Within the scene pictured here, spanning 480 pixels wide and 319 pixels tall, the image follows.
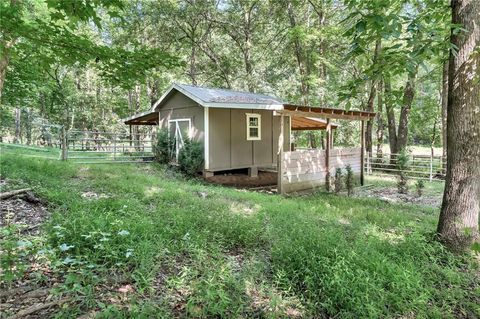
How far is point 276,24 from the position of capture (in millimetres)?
20000

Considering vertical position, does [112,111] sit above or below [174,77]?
below

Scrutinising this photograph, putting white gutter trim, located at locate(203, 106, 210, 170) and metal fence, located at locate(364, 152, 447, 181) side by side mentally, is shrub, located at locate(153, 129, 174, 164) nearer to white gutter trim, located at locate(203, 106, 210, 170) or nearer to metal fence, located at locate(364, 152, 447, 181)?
white gutter trim, located at locate(203, 106, 210, 170)

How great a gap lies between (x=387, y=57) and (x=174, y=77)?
19222 millimetres

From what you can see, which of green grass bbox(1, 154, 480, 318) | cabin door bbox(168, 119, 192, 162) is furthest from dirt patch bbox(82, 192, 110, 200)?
cabin door bbox(168, 119, 192, 162)

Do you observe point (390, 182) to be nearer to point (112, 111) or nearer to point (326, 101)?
point (326, 101)

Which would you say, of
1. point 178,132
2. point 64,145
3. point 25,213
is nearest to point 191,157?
point 178,132

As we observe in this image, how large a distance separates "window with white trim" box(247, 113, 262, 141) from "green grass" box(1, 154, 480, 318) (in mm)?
7514

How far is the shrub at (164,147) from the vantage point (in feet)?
41.4

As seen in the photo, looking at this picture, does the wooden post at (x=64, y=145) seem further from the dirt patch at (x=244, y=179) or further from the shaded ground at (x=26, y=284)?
the shaded ground at (x=26, y=284)

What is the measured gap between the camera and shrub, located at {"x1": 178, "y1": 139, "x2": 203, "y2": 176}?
1091cm

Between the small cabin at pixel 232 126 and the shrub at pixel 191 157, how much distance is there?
0.21 m

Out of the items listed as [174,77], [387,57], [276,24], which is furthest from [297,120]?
[387,57]

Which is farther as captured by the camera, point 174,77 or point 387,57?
point 174,77

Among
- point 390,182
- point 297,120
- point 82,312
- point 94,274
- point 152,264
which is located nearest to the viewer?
point 82,312
